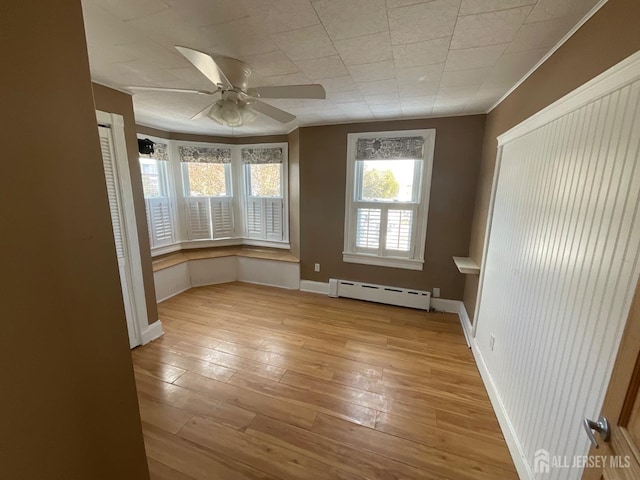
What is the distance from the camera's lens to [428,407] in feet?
6.09

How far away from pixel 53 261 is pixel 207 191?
3831 millimetres

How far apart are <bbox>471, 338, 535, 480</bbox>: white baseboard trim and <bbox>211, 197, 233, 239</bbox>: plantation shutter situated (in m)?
3.97

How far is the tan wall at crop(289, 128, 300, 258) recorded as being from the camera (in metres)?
3.71

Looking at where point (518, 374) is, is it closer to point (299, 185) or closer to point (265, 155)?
point (299, 185)

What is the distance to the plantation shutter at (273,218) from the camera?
4.25m

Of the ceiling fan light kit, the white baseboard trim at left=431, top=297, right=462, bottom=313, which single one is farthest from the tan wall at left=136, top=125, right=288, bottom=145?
the white baseboard trim at left=431, top=297, right=462, bottom=313

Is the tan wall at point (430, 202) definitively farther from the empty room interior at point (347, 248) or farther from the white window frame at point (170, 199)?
the white window frame at point (170, 199)

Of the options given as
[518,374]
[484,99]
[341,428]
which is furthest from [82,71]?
[484,99]

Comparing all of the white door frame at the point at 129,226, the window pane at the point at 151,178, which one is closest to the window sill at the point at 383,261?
the white door frame at the point at 129,226

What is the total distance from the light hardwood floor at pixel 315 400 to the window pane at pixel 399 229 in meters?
0.93

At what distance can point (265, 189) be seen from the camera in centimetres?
429

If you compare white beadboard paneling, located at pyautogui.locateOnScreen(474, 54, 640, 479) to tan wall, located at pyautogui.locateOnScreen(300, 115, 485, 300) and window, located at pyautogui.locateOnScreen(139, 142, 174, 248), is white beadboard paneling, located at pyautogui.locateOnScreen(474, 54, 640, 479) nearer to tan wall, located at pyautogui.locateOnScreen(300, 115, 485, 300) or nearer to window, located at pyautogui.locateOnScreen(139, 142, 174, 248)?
tan wall, located at pyautogui.locateOnScreen(300, 115, 485, 300)

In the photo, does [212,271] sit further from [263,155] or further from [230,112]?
[230,112]

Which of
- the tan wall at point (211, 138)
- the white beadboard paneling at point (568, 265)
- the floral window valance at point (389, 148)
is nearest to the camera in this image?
the white beadboard paneling at point (568, 265)
